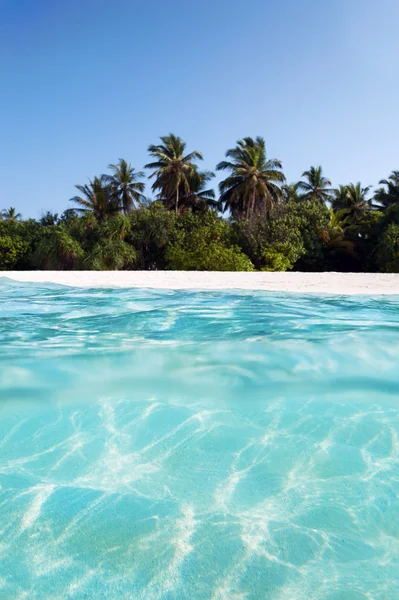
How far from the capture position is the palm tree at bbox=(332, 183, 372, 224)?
29.4 m

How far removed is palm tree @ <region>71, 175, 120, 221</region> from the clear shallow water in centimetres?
2222

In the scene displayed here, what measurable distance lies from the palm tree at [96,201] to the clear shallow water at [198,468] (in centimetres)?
2222

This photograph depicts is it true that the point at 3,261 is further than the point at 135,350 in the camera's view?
Yes

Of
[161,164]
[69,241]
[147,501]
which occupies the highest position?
[161,164]

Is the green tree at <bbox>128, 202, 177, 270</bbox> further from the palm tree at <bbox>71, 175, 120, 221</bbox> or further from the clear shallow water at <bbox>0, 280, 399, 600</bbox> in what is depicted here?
the clear shallow water at <bbox>0, 280, 399, 600</bbox>

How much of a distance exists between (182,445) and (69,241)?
1979 centimetres

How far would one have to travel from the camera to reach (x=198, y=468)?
7.16 ft

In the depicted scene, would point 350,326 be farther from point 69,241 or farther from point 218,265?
point 69,241

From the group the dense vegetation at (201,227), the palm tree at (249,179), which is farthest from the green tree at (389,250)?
the palm tree at (249,179)

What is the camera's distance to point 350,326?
217 inches

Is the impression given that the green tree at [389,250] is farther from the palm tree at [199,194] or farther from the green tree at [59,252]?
the green tree at [59,252]

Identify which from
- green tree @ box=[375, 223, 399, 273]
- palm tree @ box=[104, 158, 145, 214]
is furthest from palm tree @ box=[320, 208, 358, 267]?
palm tree @ box=[104, 158, 145, 214]

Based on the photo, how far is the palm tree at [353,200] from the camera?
2941 cm

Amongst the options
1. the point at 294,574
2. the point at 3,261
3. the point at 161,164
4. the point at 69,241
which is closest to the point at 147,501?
the point at 294,574
